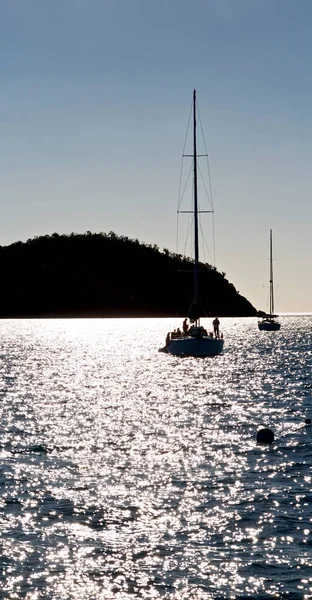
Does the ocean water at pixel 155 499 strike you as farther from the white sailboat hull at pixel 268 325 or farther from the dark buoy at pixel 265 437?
the white sailboat hull at pixel 268 325

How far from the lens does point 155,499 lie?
76.4 feet

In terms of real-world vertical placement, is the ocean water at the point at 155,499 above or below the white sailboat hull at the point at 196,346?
below

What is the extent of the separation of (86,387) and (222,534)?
41.3 metres

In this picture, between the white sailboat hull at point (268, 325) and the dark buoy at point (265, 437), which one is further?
the white sailboat hull at point (268, 325)

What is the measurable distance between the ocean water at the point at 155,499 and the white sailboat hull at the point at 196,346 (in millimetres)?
28529

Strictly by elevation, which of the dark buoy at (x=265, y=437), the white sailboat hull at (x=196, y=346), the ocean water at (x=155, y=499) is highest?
the white sailboat hull at (x=196, y=346)

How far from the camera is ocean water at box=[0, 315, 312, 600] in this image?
17141 mm

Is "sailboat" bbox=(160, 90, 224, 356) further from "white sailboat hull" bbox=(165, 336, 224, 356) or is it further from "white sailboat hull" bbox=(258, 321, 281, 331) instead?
"white sailboat hull" bbox=(258, 321, 281, 331)

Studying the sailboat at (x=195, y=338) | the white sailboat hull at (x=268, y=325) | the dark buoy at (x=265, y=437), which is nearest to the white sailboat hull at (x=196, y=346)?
the sailboat at (x=195, y=338)

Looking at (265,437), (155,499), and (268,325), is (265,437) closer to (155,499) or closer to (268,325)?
(155,499)

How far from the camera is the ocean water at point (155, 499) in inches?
675

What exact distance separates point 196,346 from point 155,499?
56.6 meters

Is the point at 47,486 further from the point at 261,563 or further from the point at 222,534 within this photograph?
the point at 261,563

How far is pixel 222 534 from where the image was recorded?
20203mm
